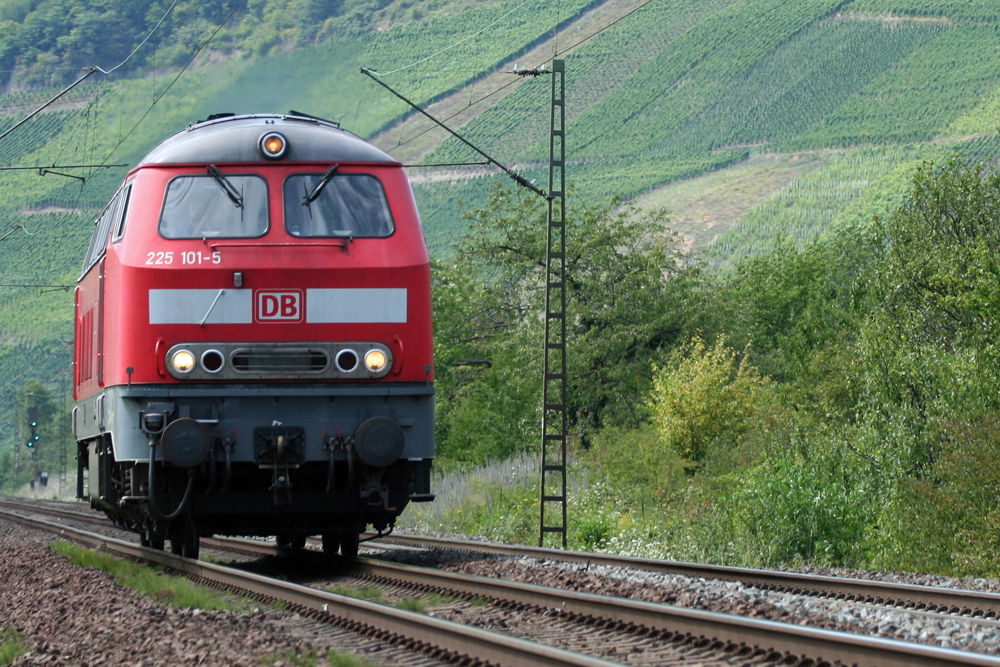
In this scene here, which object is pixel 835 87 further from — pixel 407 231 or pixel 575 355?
pixel 407 231

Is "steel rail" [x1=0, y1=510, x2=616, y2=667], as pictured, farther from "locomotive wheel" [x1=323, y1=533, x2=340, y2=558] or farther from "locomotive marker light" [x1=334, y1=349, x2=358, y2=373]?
"locomotive marker light" [x1=334, y1=349, x2=358, y2=373]

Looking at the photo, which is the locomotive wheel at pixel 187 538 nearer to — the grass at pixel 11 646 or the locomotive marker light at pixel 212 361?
the locomotive marker light at pixel 212 361

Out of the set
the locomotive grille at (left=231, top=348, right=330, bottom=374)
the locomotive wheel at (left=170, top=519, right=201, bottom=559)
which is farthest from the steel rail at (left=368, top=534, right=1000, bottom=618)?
the locomotive wheel at (left=170, top=519, right=201, bottom=559)

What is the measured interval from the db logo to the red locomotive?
0.01 meters

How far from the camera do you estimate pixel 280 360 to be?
33.5 ft

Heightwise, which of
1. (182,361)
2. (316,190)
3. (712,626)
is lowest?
(712,626)

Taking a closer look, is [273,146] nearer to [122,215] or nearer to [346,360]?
[122,215]

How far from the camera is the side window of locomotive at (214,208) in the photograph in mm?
10422

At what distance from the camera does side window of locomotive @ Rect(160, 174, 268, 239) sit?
34.2ft

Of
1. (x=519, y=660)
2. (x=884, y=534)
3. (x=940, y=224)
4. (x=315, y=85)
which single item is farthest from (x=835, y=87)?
(x=519, y=660)

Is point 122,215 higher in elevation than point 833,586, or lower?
higher

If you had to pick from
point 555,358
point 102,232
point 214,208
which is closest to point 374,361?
point 214,208

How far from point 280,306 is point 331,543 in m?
3.18

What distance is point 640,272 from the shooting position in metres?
32.9
